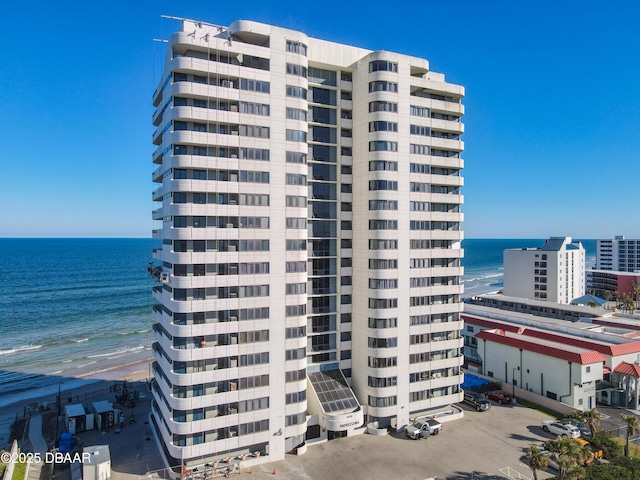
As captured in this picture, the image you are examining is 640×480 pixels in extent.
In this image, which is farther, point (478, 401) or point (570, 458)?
point (478, 401)

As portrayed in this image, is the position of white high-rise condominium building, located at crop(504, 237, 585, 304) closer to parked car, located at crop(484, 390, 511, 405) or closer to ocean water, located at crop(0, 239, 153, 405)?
parked car, located at crop(484, 390, 511, 405)

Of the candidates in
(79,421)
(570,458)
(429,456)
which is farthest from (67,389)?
(570,458)

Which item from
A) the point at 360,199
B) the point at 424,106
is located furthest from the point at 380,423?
the point at 424,106

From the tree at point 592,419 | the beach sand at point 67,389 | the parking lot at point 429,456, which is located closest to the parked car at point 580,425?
the tree at point 592,419

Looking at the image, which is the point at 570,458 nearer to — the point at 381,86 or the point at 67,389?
the point at 381,86

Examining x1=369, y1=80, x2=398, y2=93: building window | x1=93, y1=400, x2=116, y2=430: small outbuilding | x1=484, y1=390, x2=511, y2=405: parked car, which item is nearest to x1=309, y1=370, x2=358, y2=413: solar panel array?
x1=484, y1=390, x2=511, y2=405: parked car

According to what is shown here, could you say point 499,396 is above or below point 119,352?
above
